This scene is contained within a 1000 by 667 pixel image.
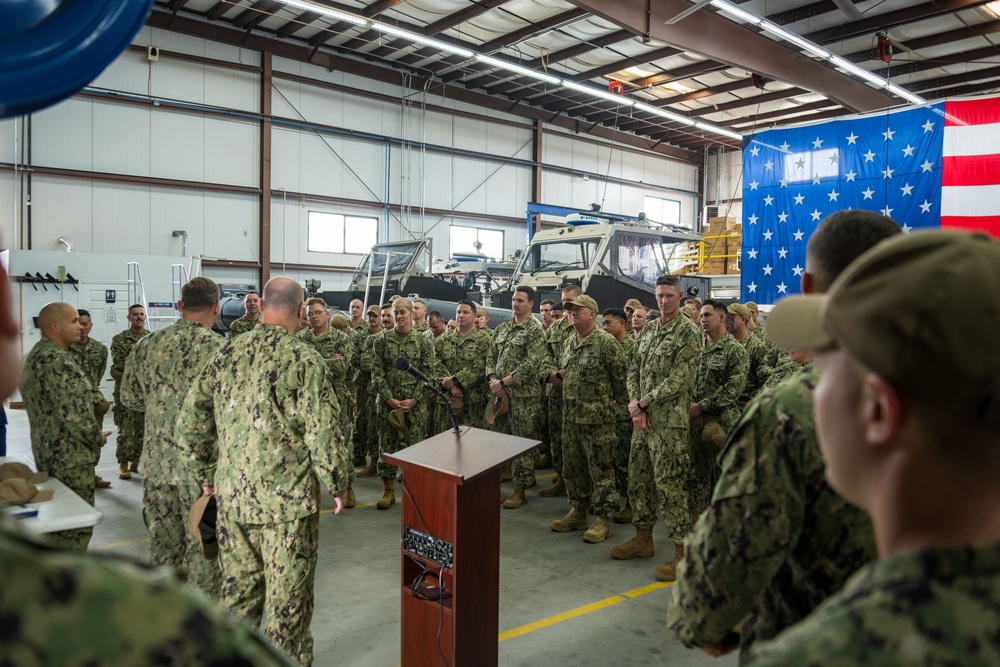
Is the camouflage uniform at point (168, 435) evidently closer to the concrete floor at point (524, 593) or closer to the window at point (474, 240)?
the concrete floor at point (524, 593)

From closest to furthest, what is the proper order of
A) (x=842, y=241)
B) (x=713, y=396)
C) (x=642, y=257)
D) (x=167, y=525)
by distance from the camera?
(x=842, y=241), (x=167, y=525), (x=713, y=396), (x=642, y=257)

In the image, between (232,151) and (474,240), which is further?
(474,240)

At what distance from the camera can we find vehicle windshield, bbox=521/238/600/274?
9673mm

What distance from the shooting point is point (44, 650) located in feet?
1.61

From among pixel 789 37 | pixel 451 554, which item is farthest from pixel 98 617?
pixel 789 37

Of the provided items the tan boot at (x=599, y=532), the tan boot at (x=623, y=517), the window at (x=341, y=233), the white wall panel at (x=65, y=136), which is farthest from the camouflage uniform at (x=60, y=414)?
the window at (x=341, y=233)

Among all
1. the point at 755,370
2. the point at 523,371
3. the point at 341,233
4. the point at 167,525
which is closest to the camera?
the point at 167,525

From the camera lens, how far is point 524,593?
428 centimetres

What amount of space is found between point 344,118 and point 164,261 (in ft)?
17.2

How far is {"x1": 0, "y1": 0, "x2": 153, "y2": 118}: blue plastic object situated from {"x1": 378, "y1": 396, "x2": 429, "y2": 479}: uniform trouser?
17.5ft

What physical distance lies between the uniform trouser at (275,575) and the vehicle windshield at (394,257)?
8.03 metres

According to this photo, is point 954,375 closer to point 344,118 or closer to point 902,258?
point 902,258

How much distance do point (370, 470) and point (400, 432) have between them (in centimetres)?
108

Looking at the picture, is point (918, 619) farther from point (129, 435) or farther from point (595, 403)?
point (129, 435)
